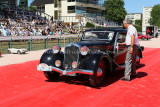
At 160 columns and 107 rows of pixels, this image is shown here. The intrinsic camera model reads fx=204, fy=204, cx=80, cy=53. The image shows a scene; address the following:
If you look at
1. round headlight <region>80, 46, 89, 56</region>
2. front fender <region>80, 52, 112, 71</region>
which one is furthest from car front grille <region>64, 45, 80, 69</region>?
front fender <region>80, 52, 112, 71</region>

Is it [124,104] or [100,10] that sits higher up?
[100,10]

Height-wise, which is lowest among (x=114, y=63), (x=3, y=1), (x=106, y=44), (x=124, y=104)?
(x=124, y=104)

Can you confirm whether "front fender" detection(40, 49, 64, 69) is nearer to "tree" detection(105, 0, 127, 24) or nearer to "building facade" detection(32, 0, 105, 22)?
"building facade" detection(32, 0, 105, 22)

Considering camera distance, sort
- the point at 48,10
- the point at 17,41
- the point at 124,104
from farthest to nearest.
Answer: the point at 48,10 → the point at 17,41 → the point at 124,104

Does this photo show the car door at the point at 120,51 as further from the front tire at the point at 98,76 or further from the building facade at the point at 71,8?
the building facade at the point at 71,8

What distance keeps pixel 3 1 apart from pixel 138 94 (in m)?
31.5

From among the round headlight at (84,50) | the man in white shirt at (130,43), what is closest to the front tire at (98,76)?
the round headlight at (84,50)

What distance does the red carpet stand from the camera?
471cm

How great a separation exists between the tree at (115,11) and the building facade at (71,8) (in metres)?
6.35

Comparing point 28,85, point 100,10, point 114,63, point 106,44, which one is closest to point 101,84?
point 114,63

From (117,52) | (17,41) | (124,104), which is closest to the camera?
(124,104)

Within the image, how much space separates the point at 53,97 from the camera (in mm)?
5090

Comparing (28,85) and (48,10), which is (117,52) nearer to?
(28,85)

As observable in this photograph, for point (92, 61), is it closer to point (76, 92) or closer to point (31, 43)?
point (76, 92)
